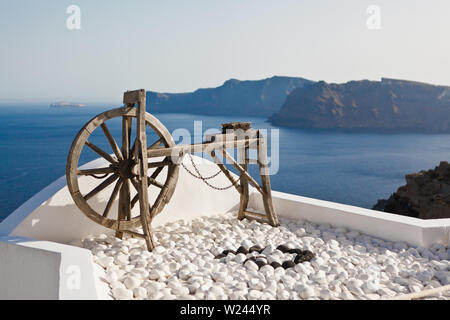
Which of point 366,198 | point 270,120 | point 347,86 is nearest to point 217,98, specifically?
point 270,120

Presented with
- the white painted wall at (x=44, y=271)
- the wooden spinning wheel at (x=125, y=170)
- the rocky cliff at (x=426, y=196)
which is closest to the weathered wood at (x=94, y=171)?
the wooden spinning wheel at (x=125, y=170)

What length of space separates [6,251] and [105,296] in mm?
1445

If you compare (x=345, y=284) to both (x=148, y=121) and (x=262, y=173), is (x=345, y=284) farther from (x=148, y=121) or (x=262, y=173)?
(x=148, y=121)

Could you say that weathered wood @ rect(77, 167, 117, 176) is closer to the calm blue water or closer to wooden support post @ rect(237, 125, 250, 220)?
wooden support post @ rect(237, 125, 250, 220)

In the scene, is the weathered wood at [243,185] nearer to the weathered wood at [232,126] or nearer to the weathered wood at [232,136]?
the weathered wood at [232,136]

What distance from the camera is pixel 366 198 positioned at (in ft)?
160

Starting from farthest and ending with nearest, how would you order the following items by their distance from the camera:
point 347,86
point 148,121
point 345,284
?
1. point 347,86
2. point 148,121
3. point 345,284

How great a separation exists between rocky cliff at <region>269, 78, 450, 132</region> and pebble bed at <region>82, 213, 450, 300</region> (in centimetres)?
7064

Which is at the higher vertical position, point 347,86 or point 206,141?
Answer: point 347,86

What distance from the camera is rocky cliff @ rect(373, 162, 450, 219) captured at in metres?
20.4

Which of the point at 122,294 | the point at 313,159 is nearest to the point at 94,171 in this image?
the point at 122,294

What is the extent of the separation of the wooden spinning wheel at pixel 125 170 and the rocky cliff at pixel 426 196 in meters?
18.2

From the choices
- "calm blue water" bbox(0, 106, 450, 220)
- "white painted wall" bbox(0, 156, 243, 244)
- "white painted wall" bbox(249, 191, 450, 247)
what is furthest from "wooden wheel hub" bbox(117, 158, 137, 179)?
"calm blue water" bbox(0, 106, 450, 220)

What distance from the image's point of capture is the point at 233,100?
270ft
